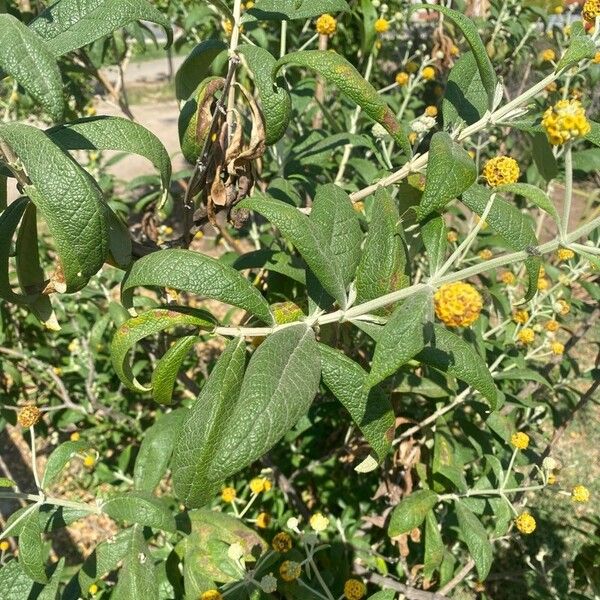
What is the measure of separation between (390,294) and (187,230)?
451mm

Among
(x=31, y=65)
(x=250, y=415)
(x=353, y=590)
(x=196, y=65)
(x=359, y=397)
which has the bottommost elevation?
(x=353, y=590)

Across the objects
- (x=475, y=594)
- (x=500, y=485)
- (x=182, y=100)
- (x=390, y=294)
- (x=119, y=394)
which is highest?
(x=182, y=100)

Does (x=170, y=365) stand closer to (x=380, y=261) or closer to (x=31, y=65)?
(x=380, y=261)

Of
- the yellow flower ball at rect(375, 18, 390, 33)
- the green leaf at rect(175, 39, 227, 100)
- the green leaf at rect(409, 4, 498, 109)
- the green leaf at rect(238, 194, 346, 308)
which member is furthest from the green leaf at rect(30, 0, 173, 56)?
the yellow flower ball at rect(375, 18, 390, 33)

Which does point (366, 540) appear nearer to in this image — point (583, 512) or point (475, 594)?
point (475, 594)

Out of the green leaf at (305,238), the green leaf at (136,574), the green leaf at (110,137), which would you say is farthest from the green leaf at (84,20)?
the green leaf at (136,574)

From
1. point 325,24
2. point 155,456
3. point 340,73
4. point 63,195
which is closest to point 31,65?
point 63,195

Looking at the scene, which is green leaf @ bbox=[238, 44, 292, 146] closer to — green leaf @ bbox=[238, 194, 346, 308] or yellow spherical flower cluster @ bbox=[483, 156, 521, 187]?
green leaf @ bbox=[238, 194, 346, 308]

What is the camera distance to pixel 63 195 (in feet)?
2.54

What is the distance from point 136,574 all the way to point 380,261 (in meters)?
0.83

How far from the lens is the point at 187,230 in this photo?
45.5 inches

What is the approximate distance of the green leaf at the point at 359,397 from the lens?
0.95m

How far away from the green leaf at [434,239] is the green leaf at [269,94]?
301mm

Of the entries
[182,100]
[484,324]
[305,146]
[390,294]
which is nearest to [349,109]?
[305,146]
